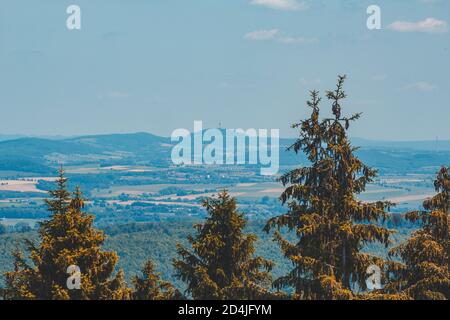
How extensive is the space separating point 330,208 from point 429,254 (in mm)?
4675

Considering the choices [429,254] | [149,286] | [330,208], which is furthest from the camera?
[149,286]

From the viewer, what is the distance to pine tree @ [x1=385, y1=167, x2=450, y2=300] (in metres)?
31.5

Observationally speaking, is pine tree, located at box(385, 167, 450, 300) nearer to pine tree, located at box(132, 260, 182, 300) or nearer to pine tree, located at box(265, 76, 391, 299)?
pine tree, located at box(265, 76, 391, 299)

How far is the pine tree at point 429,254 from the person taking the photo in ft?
103

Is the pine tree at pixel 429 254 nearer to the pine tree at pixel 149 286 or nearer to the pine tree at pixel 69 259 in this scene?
the pine tree at pixel 149 286

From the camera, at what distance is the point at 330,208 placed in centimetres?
2997

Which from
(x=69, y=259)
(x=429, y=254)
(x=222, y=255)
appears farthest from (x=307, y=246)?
(x=69, y=259)

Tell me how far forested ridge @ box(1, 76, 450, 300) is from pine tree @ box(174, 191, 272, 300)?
0.03m

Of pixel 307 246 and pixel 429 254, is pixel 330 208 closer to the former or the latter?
pixel 307 246

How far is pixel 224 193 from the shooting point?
32.9 metres
